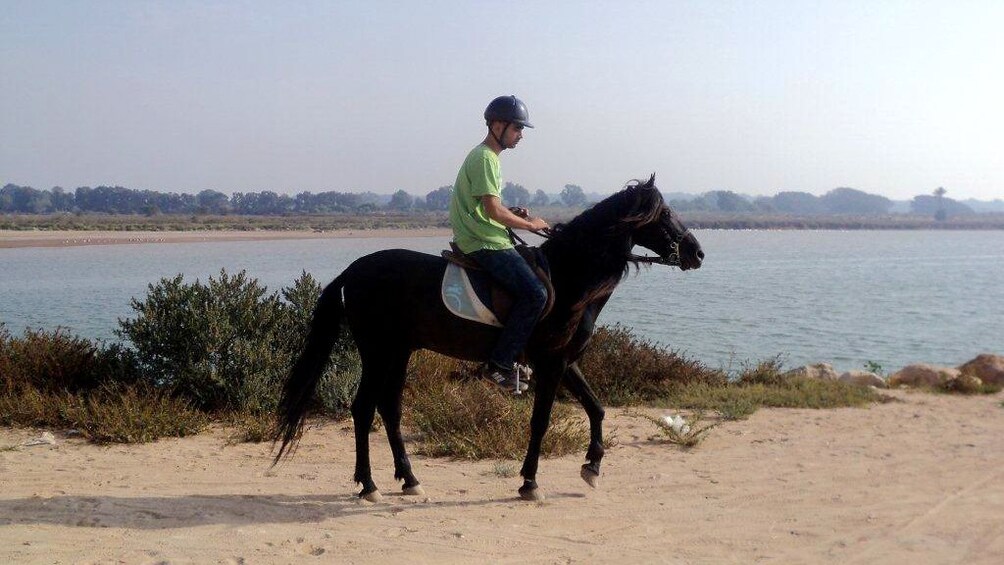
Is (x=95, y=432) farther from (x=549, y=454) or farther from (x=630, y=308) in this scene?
(x=630, y=308)

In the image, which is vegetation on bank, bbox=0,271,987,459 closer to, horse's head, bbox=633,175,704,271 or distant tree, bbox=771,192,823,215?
horse's head, bbox=633,175,704,271

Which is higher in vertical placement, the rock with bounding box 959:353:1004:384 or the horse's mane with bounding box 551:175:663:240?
the horse's mane with bounding box 551:175:663:240

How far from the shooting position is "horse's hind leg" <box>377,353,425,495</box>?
6.48 m

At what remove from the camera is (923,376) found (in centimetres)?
1348

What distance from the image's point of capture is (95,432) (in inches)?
311

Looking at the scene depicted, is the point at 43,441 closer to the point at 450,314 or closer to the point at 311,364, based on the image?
the point at 311,364

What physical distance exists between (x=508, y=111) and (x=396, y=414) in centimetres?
242

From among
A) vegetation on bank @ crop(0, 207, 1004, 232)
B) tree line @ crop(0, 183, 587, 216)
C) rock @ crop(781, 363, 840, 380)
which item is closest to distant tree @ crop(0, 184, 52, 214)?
tree line @ crop(0, 183, 587, 216)

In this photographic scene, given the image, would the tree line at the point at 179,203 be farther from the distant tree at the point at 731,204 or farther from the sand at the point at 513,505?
the sand at the point at 513,505

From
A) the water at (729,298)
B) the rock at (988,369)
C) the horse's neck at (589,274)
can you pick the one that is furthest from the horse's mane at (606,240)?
the rock at (988,369)

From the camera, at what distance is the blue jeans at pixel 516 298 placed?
5.97 meters

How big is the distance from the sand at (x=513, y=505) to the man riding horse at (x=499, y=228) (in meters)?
1.20

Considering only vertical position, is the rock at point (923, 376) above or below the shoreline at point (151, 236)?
below

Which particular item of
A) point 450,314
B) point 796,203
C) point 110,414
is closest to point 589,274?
point 450,314
